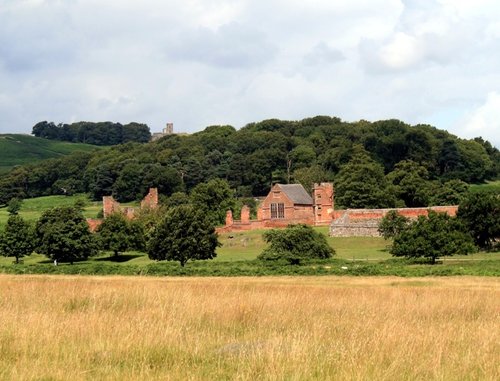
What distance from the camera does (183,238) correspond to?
5359 centimetres

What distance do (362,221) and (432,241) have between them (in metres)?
27.4

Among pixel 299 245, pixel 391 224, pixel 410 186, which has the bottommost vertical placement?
pixel 299 245

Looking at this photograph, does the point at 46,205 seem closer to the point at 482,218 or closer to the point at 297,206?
the point at 297,206

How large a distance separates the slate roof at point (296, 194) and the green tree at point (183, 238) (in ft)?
141

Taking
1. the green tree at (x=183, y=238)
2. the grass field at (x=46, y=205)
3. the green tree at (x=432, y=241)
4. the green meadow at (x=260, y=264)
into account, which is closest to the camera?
the green meadow at (x=260, y=264)

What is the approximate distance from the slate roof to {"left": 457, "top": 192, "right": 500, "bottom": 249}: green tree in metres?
34.5

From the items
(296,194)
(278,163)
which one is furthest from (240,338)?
(278,163)

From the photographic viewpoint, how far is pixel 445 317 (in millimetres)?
13844

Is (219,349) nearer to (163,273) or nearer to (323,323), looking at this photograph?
(323,323)

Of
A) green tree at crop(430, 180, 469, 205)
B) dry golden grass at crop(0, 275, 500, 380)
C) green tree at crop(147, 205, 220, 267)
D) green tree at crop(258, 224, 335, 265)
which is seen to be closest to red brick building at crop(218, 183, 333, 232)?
green tree at crop(430, 180, 469, 205)

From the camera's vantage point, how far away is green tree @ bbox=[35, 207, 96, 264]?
218 feet

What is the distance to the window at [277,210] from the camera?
96.8 metres

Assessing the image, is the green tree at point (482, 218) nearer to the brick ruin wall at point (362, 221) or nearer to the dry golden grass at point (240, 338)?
the brick ruin wall at point (362, 221)

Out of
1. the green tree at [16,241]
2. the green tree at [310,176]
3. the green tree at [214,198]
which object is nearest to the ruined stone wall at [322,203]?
the green tree at [214,198]
